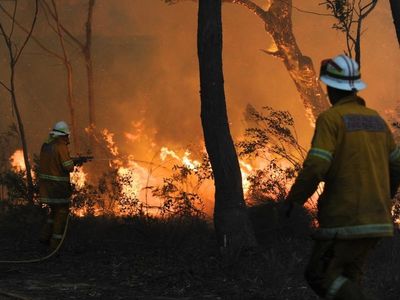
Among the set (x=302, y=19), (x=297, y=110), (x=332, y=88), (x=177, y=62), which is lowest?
(x=332, y=88)

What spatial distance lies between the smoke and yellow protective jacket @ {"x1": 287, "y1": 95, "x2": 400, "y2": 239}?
25.0 m

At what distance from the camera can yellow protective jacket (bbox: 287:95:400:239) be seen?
11.4 ft

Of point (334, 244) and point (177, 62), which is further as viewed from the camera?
point (177, 62)

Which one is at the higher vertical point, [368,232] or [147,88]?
[147,88]

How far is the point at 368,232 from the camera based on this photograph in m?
3.51

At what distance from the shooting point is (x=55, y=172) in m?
7.91

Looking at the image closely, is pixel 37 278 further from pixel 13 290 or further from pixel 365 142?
pixel 365 142

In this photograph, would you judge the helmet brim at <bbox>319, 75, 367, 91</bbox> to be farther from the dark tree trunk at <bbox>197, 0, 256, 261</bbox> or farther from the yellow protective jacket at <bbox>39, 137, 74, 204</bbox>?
the yellow protective jacket at <bbox>39, 137, 74, 204</bbox>

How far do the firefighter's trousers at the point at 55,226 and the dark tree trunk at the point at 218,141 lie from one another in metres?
2.22

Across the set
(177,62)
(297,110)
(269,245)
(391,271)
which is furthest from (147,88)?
(391,271)

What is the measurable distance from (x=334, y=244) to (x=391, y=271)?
2259 millimetres

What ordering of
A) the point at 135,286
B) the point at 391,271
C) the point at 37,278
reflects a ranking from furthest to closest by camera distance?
the point at 37,278, the point at 135,286, the point at 391,271

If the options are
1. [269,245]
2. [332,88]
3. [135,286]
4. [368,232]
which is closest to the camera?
[368,232]

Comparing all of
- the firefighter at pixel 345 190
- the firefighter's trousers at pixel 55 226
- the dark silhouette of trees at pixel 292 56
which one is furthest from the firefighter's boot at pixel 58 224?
the dark silhouette of trees at pixel 292 56
